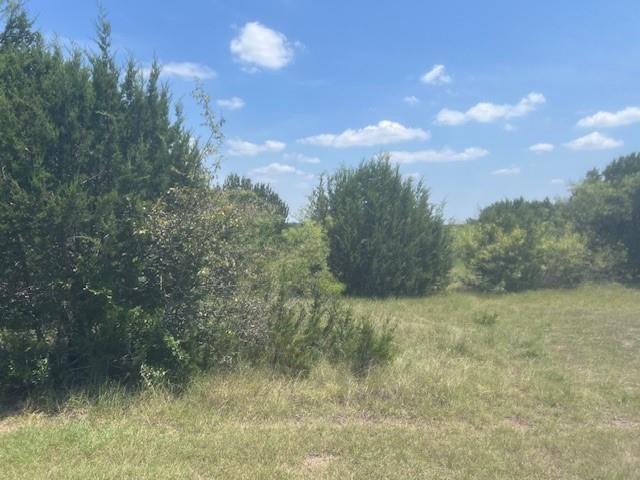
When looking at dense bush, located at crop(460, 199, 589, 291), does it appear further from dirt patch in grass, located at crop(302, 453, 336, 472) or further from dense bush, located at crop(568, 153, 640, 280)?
dirt patch in grass, located at crop(302, 453, 336, 472)

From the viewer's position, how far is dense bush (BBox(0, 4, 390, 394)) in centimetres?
545

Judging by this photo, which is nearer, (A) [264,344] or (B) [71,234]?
(B) [71,234]

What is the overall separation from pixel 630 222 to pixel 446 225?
33.0ft

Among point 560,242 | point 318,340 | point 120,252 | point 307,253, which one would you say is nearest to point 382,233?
point 307,253

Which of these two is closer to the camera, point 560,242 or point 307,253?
point 307,253

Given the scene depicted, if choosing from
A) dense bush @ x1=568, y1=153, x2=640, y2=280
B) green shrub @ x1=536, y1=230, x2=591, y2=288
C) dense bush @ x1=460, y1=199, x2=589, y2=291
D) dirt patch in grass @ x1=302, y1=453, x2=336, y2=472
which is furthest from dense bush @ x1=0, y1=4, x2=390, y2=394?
dense bush @ x1=568, y1=153, x2=640, y2=280

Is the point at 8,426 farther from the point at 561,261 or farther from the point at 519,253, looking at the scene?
the point at 561,261

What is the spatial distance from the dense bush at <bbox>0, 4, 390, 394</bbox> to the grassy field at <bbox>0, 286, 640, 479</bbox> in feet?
1.65

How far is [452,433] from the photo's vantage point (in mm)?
4965

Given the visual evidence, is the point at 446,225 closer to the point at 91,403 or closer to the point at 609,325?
the point at 609,325

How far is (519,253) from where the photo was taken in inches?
878

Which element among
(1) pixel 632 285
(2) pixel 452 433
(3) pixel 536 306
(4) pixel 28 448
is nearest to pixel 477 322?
(3) pixel 536 306

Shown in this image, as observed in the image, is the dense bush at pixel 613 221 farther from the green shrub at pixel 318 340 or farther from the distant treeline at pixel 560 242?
the green shrub at pixel 318 340

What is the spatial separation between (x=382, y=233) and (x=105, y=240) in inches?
576
